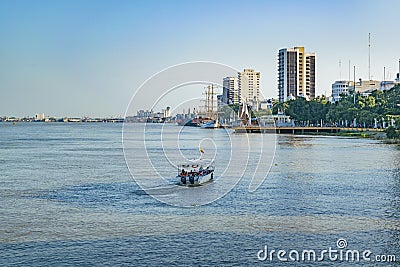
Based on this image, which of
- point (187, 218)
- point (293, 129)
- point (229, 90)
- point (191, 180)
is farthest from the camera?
point (293, 129)

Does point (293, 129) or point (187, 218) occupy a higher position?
point (293, 129)

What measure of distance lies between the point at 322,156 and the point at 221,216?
37.7 meters

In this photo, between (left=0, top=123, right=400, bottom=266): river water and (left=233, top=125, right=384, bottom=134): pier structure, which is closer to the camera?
(left=0, top=123, right=400, bottom=266): river water

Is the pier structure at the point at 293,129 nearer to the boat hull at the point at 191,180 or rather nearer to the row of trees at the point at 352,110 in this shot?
the row of trees at the point at 352,110

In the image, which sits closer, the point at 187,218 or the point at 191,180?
the point at 187,218

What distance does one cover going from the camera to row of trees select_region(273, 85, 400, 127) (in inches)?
4377

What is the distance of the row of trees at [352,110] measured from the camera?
111 metres

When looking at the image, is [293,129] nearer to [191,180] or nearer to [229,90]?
[229,90]

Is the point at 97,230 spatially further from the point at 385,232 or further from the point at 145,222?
the point at 385,232

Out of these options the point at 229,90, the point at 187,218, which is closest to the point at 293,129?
the point at 229,90

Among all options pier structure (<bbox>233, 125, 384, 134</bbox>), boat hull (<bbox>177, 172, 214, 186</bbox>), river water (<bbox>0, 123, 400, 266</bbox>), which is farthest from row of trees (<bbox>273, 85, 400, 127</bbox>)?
boat hull (<bbox>177, 172, 214, 186</bbox>)

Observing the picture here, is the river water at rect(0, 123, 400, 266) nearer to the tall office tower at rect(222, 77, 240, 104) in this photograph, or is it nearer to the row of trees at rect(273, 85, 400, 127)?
the tall office tower at rect(222, 77, 240, 104)

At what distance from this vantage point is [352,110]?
122375mm

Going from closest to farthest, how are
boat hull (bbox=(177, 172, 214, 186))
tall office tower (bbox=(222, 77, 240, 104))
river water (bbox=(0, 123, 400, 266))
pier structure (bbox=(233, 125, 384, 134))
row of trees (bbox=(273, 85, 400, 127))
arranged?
river water (bbox=(0, 123, 400, 266)) < boat hull (bbox=(177, 172, 214, 186)) < tall office tower (bbox=(222, 77, 240, 104)) < row of trees (bbox=(273, 85, 400, 127)) < pier structure (bbox=(233, 125, 384, 134))
